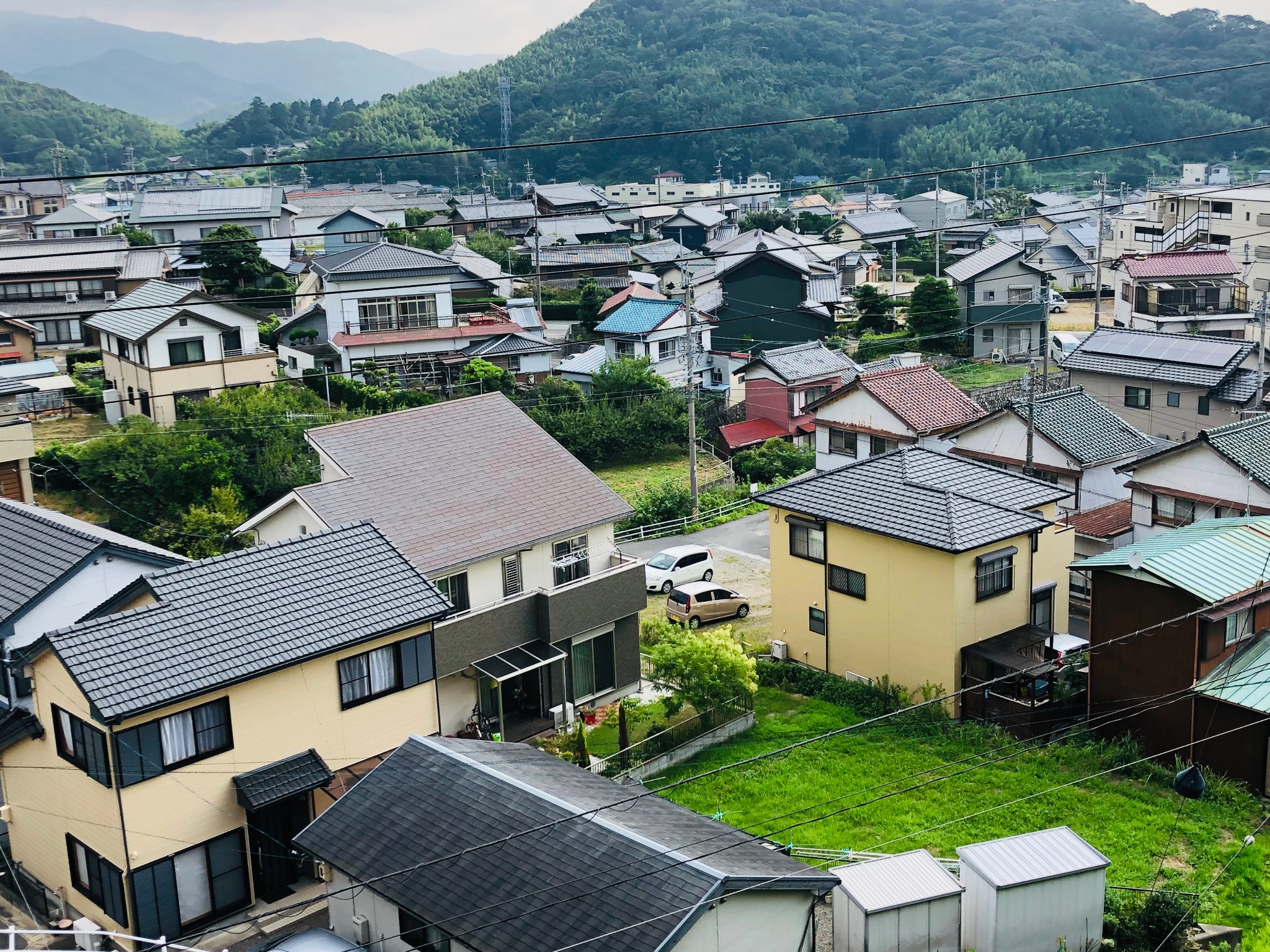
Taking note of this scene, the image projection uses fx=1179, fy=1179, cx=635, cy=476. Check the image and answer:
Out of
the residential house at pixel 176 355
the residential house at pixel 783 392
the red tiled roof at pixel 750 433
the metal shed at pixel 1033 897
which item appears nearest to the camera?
the metal shed at pixel 1033 897

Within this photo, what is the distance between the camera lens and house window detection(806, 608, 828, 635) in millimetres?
19234

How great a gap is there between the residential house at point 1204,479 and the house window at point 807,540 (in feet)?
23.8

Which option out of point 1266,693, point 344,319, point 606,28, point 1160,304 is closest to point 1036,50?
point 606,28

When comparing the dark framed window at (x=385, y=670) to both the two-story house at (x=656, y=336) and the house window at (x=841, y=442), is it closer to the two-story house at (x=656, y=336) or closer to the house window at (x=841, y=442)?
the house window at (x=841, y=442)

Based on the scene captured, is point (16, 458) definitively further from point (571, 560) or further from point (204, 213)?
point (204, 213)

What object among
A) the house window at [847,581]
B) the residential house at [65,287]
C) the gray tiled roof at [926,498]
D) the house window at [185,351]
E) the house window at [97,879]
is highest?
the residential house at [65,287]

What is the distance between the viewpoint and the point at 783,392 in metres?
34.9

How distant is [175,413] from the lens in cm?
2980

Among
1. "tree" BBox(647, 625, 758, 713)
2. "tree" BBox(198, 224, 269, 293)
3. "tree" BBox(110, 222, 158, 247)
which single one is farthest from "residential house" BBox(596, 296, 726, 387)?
"tree" BBox(110, 222, 158, 247)

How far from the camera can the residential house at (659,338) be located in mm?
37938

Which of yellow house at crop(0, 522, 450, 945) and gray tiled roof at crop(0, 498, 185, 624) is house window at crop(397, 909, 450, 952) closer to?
yellow house at crop(0, 522, 450, 945)

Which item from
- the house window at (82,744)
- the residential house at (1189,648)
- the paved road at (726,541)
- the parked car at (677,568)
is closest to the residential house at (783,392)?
the paved road at (726,541)

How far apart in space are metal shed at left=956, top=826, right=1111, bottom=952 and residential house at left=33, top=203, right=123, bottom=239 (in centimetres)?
5843

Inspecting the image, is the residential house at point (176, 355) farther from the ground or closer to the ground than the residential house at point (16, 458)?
farther from the ground
